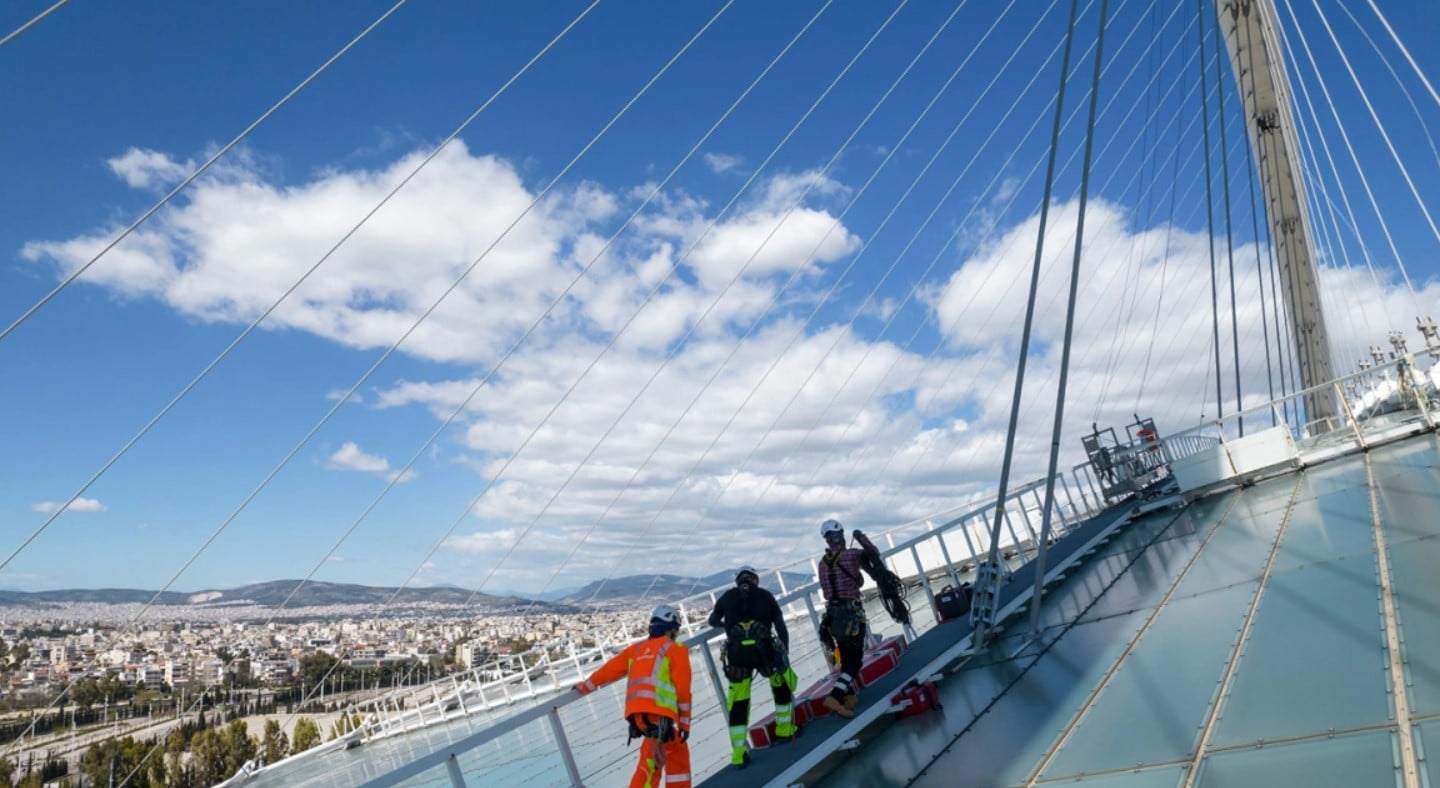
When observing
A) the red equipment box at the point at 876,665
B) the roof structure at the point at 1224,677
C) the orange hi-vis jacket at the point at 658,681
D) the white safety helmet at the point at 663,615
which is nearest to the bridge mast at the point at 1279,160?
the roof structure at the point at 1224,677

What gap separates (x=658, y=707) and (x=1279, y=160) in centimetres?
2962

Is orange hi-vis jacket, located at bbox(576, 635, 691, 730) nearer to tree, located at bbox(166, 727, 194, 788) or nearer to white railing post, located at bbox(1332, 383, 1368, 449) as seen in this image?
white railing post, located at bbox(1332, 383, 1368, 449)

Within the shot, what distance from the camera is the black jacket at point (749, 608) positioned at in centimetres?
642

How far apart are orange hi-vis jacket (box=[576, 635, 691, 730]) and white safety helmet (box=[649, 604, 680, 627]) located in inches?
4.2

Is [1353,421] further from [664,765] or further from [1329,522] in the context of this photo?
[664,765]

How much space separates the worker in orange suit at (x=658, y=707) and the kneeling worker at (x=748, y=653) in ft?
2.25

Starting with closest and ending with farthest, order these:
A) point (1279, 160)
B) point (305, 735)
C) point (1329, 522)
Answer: point (1329, 522)
point (1279, 160)
point (305, 735)

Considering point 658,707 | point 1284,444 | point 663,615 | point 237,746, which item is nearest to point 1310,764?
point 658,707

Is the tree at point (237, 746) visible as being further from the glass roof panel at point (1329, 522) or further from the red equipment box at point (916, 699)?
the glass roof panel at point (1329, 522)

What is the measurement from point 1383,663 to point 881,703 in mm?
3253

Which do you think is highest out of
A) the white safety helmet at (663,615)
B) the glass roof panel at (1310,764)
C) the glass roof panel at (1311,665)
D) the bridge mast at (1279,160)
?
Result: the bridge mast at (1279,160)

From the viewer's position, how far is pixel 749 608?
21.2 ft

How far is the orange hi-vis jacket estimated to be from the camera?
18.0 ft

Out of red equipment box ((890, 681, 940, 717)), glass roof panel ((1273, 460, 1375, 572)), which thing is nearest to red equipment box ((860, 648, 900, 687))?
red equipment box ((890, 681, 940, 717))
